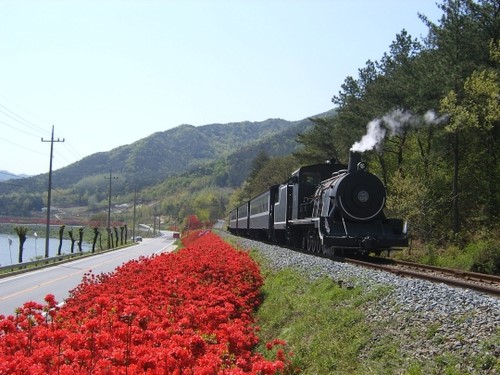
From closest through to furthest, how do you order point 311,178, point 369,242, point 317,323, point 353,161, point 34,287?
1. point 317,323
2. point 369,242
3. point 353,161
4. point 34,287
5. point 311,178

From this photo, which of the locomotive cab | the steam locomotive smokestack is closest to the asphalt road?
the locomotive cab

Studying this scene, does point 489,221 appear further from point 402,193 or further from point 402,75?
point 402,75

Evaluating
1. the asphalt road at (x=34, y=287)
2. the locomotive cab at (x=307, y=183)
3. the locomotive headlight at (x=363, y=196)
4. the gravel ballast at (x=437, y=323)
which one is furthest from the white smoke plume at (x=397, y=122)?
the gravel ballast at (x=437, y=323)

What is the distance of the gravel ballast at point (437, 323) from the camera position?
227 inches

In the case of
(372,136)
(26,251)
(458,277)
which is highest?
(372,136)

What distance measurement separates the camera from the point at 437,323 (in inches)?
265

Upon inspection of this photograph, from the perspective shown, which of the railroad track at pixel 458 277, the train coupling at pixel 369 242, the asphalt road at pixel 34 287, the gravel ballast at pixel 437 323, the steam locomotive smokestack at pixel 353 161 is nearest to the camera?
the gravel ballast at pixel 437 323

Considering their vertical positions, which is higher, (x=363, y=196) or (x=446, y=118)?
(x=446, y=118)

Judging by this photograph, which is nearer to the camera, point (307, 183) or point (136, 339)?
point (136, 339)

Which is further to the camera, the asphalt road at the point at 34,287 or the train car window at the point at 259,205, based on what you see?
the train car window at the point at 259,205

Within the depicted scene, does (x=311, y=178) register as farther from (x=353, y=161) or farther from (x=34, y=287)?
(x=34, y=287)

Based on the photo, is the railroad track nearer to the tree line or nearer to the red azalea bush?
the red azalea bush

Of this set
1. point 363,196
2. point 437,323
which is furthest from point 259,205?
point 437,323

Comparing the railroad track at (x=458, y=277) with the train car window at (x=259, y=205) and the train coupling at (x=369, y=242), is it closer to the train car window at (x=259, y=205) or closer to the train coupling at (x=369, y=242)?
the train coupling at (x=369, y=242)
